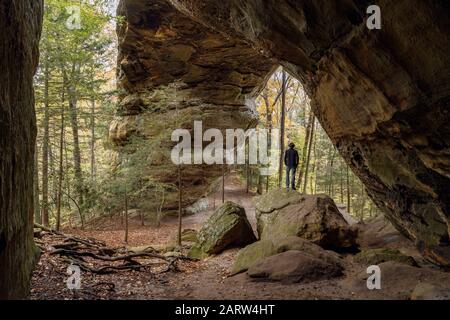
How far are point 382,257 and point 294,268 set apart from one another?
8.90 feet

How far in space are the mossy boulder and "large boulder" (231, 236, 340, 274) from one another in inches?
26.5

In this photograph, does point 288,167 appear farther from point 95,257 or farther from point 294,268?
point 95,257

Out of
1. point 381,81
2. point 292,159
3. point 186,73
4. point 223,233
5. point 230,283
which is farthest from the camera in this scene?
point 186,73

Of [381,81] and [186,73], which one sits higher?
[186,73]

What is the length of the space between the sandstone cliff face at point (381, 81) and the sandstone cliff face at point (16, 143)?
4873 mm

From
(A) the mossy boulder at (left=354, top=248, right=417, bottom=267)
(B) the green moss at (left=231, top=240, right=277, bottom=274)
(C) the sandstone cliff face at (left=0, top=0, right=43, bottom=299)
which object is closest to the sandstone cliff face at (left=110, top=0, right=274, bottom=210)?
(B) the green moss at (left=231, top=240, right=277, bottom=274)

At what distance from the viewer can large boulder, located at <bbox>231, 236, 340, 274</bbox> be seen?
8133 millimetres

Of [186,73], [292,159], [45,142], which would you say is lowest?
[292,159]

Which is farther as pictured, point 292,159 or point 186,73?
point 186,73

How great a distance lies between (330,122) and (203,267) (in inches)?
222

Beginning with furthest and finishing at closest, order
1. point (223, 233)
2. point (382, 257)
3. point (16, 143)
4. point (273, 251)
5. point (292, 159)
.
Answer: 1. point (292, 159)
2. point (223, 233)
3. point (273, 251)
4. point (382, 257)
5. point (16, 143)

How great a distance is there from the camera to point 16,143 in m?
4.55

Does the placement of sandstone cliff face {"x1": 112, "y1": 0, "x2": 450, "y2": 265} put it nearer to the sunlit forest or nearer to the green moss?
the sunlit forest

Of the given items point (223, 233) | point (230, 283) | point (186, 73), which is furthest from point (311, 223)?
point (186, 73)
